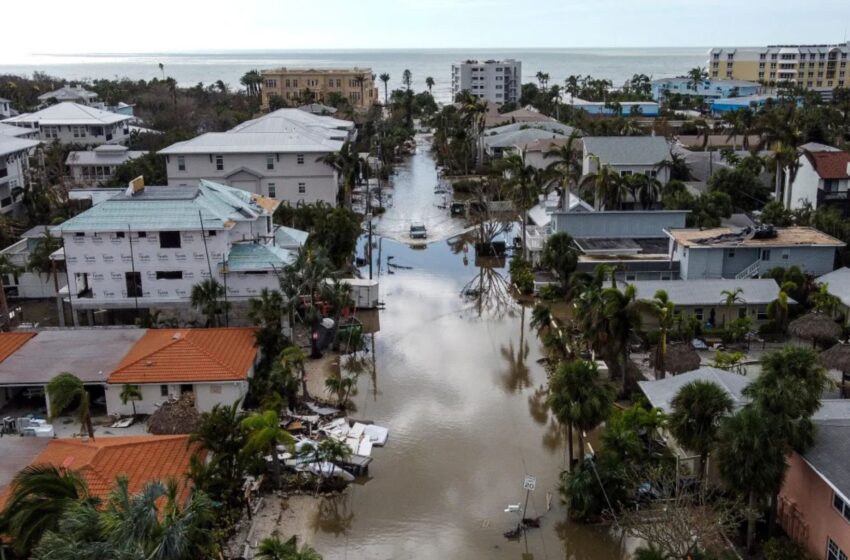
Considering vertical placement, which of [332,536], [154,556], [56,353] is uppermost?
[154,556]

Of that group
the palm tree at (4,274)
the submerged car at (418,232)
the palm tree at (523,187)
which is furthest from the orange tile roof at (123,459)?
the submerged car at (418,232)

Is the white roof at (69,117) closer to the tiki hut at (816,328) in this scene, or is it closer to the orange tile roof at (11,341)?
the orange tile roof at (11,341)

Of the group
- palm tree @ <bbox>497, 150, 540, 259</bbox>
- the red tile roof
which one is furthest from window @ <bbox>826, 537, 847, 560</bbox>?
the red tile roof

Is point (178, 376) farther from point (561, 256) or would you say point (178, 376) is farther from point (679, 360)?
point (561, 256)

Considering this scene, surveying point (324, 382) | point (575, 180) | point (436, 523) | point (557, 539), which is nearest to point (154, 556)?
point (436, 523)

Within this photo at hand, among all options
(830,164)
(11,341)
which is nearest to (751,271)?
(830,164)

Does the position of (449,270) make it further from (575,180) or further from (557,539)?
(557,539)
